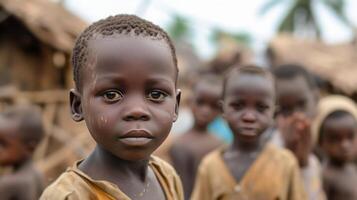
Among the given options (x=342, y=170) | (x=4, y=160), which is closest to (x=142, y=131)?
(x=4, y=160)

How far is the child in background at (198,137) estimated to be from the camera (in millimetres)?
6160

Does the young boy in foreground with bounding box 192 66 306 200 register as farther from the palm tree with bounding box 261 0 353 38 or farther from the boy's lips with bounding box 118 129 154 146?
the palm tree with bounding box 261 0 353 38

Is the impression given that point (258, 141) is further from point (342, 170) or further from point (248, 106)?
point (342, 170)

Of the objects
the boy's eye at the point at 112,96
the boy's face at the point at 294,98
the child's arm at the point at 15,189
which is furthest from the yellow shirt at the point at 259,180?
the boy's eye at the point at 112,96

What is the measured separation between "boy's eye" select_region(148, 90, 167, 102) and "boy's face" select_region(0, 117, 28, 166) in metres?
2.98

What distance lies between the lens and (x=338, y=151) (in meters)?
5.30

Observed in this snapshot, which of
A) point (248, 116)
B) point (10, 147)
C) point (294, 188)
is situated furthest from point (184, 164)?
point (248, 116)

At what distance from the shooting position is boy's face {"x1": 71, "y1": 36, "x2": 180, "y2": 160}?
2321 millimetres

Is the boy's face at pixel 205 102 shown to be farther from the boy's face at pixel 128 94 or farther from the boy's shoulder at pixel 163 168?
the boy's face at pixel 128 94

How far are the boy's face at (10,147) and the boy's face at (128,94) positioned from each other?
2.84m

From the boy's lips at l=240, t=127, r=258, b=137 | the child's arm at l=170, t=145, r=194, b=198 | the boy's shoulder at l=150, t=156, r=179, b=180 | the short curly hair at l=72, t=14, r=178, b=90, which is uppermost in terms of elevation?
→ the short curly hair at l=72, t=14, r=178, b=90

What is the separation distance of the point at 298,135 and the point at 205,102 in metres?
1.52

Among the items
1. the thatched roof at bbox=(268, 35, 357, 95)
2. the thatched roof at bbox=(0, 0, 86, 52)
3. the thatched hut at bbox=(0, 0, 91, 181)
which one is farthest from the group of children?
the thatched roof at bbox=(268, 35, 357, 95)

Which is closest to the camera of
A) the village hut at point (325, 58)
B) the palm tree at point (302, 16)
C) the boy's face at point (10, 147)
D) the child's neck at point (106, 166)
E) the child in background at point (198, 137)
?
the child's neck at point (106, 166)
